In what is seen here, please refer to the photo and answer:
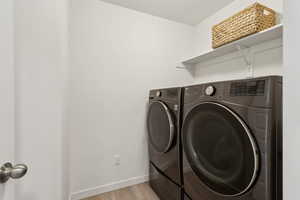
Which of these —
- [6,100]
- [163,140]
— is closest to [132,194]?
[163,140]

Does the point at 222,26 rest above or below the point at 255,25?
above

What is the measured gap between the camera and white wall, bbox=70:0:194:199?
5.00ft

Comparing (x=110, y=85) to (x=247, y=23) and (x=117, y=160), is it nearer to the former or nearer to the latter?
(x=117, y=160)

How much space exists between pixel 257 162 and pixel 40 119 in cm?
111

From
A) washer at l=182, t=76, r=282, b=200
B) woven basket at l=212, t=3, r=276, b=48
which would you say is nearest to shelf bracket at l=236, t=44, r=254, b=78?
woven basket at l=212, t=3, r=276, b=48

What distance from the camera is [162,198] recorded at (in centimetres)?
145

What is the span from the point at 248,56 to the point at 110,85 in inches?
61.4

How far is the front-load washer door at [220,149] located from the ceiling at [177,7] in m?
1.41

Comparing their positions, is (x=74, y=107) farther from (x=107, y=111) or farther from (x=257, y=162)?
(x=257, y=162)

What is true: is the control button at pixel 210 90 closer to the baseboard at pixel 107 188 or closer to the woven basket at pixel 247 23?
the woven basket at pixel 247 23

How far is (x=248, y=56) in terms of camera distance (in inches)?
58.1

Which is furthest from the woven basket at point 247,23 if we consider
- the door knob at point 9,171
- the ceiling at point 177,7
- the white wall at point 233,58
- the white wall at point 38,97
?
the door knob at point 9,171

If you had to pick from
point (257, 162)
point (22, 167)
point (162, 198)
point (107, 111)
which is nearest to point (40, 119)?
point (22, 167)

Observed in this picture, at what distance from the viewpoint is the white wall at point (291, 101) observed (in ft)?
1.22
